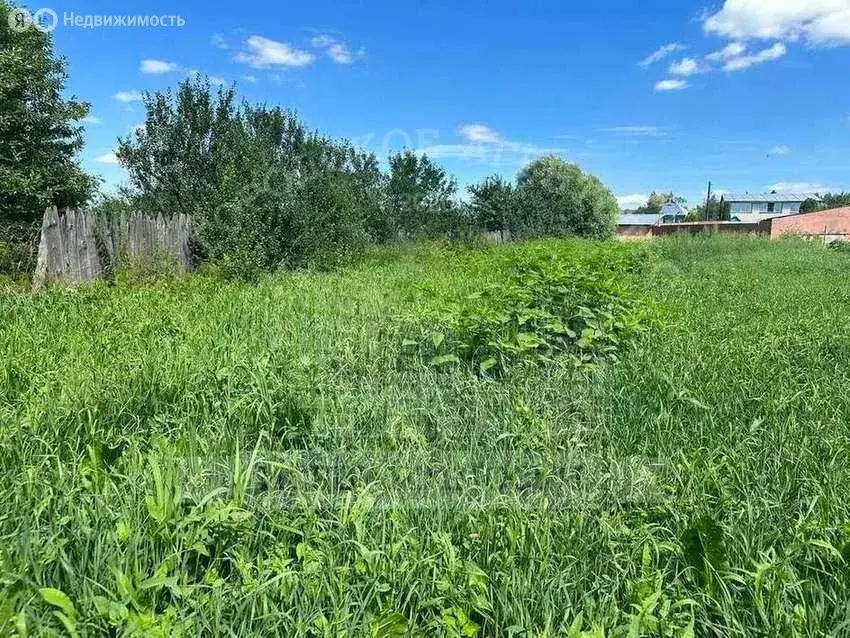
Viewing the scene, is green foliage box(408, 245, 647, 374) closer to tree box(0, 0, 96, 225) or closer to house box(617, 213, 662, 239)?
tree box(0, 0, 96, 225)

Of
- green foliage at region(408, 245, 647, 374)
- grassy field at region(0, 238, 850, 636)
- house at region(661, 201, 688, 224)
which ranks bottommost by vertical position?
grassy field at region(0, 238, 850, 636)

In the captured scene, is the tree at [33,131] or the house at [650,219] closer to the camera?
the tree at [33,131]

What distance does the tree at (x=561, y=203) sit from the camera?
27500 mm

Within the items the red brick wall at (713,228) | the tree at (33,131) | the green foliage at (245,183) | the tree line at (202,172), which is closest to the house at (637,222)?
the red brick wall at (713,228)

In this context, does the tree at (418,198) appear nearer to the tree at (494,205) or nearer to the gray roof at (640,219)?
the tree at (494,205)

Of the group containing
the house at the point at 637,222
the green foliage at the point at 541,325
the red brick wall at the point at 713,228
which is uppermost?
the house at the point at 637,222

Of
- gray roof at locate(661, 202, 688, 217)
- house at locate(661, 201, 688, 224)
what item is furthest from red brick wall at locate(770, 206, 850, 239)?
gray roof at locate(661, 202, 688, 217)

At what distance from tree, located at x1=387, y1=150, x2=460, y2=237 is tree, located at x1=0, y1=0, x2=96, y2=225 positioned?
994 centimetres

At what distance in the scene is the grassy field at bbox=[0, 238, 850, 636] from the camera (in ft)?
5.62

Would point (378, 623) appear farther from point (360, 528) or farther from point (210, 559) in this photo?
point (210, 559)

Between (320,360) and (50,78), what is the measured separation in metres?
10.6

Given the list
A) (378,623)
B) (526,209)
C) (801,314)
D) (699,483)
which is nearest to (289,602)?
(378,623)

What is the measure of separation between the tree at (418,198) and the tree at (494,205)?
13.7 ft

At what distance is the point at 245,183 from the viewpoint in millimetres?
10336
